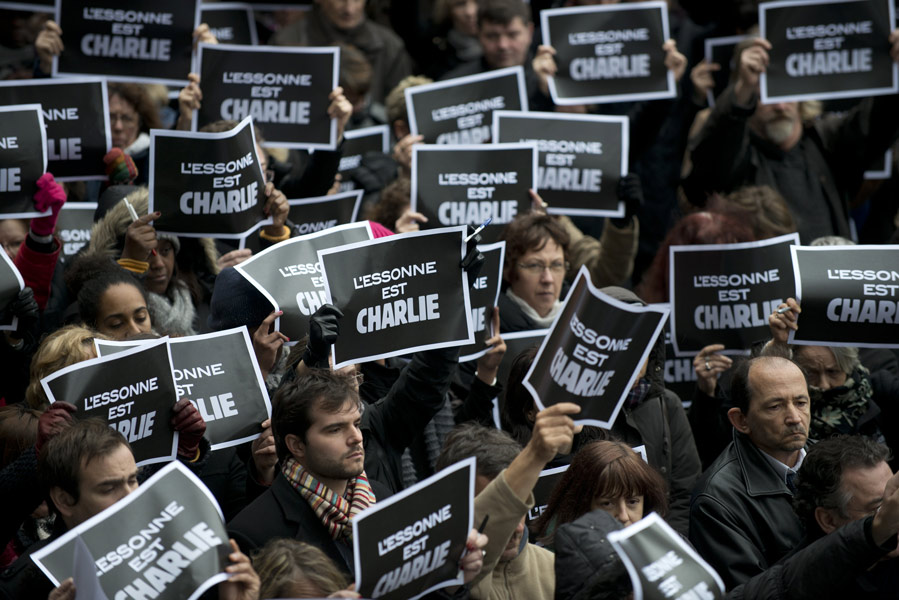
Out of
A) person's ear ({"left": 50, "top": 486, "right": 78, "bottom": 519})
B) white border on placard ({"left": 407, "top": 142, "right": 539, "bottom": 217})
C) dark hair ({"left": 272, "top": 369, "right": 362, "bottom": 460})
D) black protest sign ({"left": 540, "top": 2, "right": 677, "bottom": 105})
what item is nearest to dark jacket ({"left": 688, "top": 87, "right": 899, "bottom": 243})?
black protest sign ({"left": 540, "top": 2, "right": 677, "bottom": 105})

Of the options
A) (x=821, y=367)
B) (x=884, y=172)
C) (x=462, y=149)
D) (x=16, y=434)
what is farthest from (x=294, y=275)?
(x=884, y=172)

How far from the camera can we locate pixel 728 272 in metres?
6.93

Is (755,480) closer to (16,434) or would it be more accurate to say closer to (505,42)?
(16,434)

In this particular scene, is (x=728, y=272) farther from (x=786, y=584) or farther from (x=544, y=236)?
(x=786, y=584)

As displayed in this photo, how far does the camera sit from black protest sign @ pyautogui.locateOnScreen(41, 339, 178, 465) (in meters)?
5.17

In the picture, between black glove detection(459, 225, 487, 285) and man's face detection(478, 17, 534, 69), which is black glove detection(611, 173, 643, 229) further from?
black glove detection(459, 225, 487, 285)

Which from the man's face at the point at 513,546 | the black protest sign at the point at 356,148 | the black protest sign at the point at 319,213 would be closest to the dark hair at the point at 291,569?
the man's face at the point at 513,546

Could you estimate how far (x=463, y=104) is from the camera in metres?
8.62

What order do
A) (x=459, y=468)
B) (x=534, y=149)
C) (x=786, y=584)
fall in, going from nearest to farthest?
(x=459, y=468)
(x=786, y=584)
(x=534, y=149)

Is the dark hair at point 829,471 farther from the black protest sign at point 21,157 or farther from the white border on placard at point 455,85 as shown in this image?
the white border on placard at point 455,85

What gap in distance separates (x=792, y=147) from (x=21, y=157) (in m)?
4.90

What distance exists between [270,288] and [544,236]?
5.76 ft

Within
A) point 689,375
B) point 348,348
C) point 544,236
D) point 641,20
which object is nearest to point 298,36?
point 641,20

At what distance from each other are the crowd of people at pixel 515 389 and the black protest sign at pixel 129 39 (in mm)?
122
